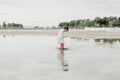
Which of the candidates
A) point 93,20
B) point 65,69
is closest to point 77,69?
point 65,69

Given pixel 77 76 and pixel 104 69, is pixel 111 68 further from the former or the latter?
pixel 77 76

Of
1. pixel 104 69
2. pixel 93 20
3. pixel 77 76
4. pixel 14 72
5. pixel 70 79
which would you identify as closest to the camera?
pixel 70 79

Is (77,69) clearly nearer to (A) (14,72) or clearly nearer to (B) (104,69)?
(B) (104,69)

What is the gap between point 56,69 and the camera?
44.7 feet

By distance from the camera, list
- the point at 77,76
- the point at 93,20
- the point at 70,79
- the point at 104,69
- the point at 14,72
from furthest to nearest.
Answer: the point at 93,20 → the point at 104,69 → the point at 14,72 → the point at 77,76 → the point at 70,79

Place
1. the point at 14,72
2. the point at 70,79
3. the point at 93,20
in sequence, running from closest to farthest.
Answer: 1. the point at 70,79
2. the point at 14,72
3. the point at 93,20

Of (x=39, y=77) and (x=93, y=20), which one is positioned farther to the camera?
(x=93, y=20)

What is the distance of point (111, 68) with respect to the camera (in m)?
14.0

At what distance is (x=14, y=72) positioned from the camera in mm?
12562

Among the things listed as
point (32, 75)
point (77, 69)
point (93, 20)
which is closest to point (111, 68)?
point (77, 69)

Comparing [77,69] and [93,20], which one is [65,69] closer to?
[77,69]

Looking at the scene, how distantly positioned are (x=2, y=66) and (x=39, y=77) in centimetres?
351

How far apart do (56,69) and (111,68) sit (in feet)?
7.20

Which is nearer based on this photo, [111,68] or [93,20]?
[111,68]
